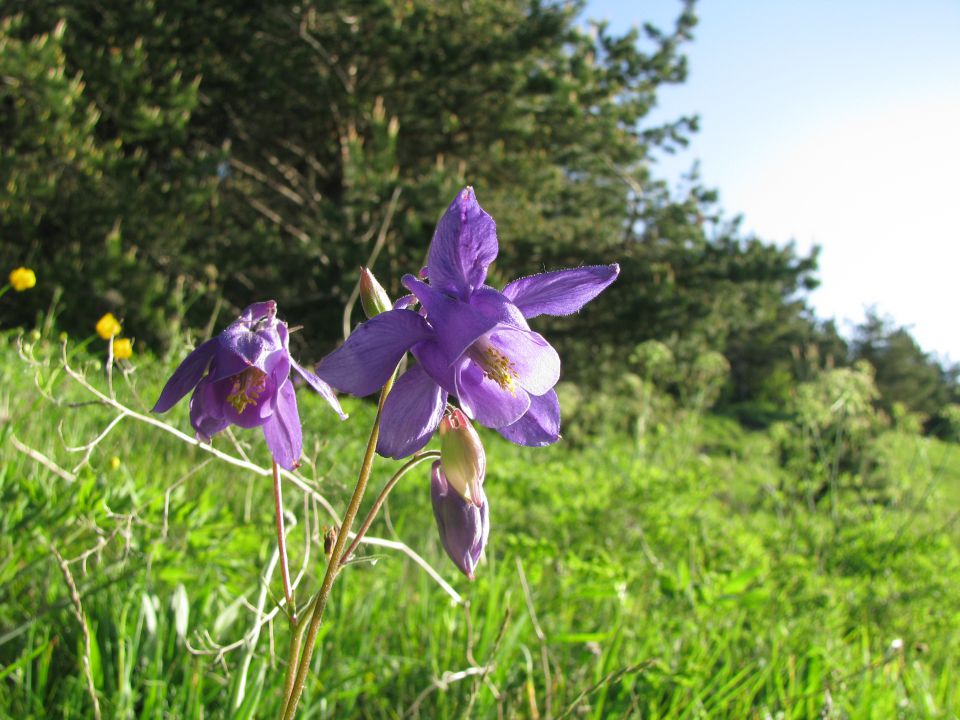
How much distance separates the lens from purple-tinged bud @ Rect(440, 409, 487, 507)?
855mm

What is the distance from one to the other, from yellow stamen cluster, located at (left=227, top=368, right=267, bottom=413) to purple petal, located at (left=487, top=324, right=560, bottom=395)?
303 millimetres

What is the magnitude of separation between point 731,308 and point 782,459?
2892 millimetres

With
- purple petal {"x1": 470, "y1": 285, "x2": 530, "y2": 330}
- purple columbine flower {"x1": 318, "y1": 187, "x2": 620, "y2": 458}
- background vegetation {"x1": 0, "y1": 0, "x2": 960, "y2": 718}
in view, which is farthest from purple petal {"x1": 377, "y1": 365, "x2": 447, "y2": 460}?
background vegetation {"x1": 0, "y1": 0, "x2": 960, "y2": 718}

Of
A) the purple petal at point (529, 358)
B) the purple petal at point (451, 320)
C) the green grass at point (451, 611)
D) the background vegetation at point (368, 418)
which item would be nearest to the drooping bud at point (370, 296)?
the purple petal at point (451, 320)

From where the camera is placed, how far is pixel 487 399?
898 millimetres

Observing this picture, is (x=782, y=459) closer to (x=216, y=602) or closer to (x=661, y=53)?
(x=661, y=53)

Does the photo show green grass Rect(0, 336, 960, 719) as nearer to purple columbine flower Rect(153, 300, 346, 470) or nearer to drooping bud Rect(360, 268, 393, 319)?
purple columbine flower Rect(153, 300, 346, 470)

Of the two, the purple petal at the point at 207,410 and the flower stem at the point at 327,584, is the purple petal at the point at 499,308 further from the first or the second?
the purple petal at the point at 207,410

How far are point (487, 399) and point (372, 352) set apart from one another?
161 mm

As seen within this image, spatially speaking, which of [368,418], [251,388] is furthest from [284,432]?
[368,418]

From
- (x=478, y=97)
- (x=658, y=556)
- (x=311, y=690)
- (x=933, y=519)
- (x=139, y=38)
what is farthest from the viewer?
(x=478, y=97)

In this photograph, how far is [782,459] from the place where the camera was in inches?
360

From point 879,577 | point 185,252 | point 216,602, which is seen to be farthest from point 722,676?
point 185,252

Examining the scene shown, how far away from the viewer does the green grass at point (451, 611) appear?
166 cm
